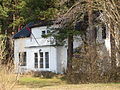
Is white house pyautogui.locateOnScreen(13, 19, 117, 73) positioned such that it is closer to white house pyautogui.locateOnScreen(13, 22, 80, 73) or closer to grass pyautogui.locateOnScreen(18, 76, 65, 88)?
white house pyautogui.locateOnScreen(13, 22, 80, 73)

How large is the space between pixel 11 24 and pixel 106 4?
122ft

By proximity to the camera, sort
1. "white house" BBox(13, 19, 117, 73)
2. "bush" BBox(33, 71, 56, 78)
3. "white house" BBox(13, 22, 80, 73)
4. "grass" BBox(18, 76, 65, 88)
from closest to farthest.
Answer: "grass" BBox(18, 76, 65, 88), "bush" BBox(33, 71, 56, 78), "white house" BBox(13, 19, 117, 73), "white house" BBox(13, 22, 80, 73)

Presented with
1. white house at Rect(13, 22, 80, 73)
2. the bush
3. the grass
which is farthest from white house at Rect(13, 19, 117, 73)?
the grass

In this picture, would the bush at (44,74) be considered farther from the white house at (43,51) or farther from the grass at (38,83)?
the grass at (38,83)

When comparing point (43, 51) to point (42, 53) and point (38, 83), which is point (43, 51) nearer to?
point (42, 53)

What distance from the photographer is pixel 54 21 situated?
108 ft

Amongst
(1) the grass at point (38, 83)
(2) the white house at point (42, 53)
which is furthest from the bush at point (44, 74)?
(1) the grass at point (38, 83)

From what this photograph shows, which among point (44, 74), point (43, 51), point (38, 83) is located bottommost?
point (38, 83)

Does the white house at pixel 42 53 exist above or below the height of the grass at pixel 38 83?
above

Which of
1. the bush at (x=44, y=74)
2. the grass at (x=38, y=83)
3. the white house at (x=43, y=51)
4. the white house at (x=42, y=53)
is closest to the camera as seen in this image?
the grass at (x=38, y=83)

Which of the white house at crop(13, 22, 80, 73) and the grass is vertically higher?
the white house at crop(13, 22, 80, 73)

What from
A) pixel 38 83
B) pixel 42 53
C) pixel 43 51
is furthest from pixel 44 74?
pixel 38 83

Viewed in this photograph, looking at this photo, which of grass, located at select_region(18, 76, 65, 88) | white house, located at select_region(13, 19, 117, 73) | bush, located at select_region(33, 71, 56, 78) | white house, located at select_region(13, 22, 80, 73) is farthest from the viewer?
white house, located at select_region(13, 22, 80, 73)

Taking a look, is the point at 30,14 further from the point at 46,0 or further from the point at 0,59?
the point at 0,59
